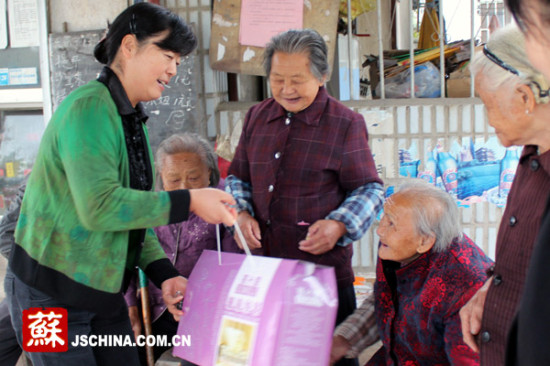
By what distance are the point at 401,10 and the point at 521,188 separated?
237 inches

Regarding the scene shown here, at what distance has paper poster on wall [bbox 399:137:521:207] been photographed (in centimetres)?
320

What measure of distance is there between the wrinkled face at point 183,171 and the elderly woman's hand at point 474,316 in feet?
4.64

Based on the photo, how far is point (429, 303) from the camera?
1.84 metres

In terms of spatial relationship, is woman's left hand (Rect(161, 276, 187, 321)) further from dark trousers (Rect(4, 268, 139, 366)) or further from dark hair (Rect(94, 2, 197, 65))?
dark hair (Rect(94, 2, 197, 65))

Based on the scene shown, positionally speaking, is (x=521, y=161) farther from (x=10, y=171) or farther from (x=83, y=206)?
(x=10, y=171)

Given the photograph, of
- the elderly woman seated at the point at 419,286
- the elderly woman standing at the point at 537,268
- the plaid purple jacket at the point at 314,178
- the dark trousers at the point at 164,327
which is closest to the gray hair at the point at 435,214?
the elderly woman seated at the point at 419,286

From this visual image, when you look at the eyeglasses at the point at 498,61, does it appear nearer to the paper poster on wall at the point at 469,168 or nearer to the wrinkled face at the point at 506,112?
the wrinkled face at the point at 506,112

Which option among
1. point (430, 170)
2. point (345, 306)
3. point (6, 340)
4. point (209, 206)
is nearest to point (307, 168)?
point (345, 306)

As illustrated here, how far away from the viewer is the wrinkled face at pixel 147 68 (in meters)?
1.58

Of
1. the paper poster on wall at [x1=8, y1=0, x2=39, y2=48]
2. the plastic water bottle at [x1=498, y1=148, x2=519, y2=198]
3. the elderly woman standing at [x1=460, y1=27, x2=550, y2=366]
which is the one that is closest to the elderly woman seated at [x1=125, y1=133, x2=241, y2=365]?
the elderly woman standing at [x1=460, y1=27, x2=550, y2=366]

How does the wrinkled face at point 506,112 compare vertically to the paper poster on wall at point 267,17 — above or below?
below

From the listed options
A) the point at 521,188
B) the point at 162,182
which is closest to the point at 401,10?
the point at 162,182

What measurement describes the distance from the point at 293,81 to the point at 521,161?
936 millimetres

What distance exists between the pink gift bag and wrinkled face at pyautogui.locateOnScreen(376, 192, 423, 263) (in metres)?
0.54
